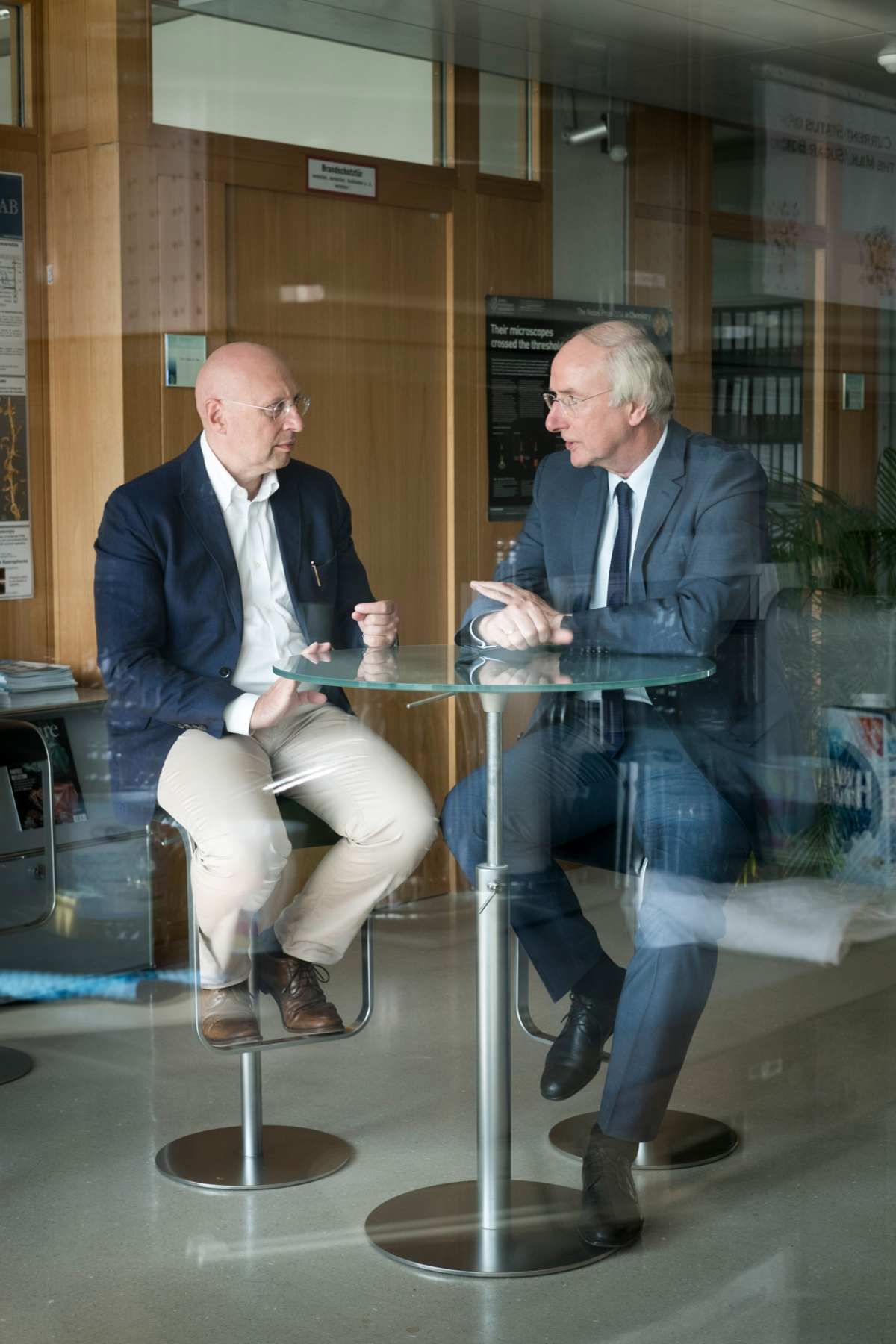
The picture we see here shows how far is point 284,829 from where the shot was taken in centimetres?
192

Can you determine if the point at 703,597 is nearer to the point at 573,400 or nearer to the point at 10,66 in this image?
the point at 573,400

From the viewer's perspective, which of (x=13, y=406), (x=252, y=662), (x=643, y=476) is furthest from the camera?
(x=13, y=406)

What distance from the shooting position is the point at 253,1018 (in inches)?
79.8

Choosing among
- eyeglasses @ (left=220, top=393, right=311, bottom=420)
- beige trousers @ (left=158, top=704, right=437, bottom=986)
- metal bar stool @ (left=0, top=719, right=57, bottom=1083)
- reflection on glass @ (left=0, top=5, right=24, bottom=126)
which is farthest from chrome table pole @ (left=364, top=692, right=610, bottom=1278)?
reflection on glass @ (left=0, top=5, right=24, bottom=126)

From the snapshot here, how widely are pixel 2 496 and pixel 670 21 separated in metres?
1.12

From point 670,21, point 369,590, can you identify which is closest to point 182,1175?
point 369,590

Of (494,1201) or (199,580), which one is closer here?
(199,580)

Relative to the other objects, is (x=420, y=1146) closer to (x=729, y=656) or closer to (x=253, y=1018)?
(x=253, y=1018)

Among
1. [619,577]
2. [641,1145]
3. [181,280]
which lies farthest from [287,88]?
[641,1145]

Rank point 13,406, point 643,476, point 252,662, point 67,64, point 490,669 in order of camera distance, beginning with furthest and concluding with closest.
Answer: point 13,406, point 67,64, point 252,662, point 490,669, point 643,476

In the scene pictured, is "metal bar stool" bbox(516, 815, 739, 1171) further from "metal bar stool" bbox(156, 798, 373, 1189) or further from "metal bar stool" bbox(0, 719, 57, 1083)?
"metal bar stool" bbox(0, 719, 57, 1083)

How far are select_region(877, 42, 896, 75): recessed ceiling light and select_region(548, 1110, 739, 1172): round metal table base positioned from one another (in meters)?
1.28

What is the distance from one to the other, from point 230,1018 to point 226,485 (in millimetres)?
763

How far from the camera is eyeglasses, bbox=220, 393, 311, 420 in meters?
1.80
